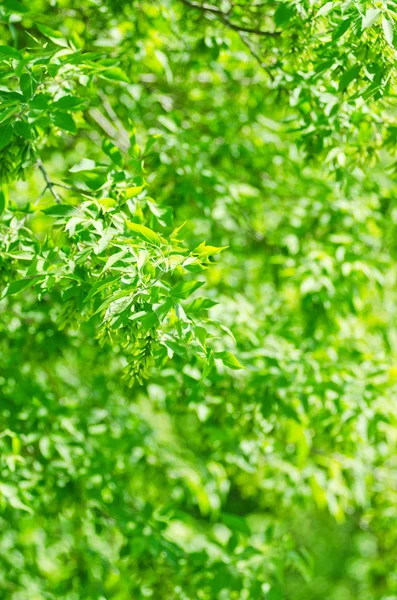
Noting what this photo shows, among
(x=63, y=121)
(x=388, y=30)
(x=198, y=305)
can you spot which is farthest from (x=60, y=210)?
(x=388, y=30)

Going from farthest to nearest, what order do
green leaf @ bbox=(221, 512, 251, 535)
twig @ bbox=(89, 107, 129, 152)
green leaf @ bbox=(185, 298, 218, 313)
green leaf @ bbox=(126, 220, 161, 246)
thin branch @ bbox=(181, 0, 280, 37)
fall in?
twig @ bbox=(89, 107, 129, 152) < green leaf @ bbox=(221, 512, 251, 535) < thin branch @ bbox=(181, 0, 280, 37) < green leaf @ bbox=(185, 298, 218, 313) < green leaf @ bbox=(126, 220, 161, 246)

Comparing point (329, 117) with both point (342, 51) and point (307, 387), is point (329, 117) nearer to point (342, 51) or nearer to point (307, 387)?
point (342, 51)

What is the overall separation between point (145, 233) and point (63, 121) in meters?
0.62

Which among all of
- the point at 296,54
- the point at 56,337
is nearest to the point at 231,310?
the point at 56,337

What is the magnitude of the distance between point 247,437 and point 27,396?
116cm

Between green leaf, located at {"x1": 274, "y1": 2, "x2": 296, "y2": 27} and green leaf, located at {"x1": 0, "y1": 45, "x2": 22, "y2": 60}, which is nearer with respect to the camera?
green leaf, located at {"x1": 0, "y1": 45, "x2": 22, "y2": 60}

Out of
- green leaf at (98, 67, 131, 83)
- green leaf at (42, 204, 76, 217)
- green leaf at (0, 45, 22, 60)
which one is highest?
green leaf at (0, 45, 22, 60)

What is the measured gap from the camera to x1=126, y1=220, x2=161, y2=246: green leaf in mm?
1925

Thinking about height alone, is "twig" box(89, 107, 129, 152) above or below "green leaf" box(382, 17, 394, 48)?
below

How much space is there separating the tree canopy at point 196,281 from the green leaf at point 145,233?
0.01m

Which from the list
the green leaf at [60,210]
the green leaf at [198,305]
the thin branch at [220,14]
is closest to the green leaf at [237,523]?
the green leaf at [198,305]

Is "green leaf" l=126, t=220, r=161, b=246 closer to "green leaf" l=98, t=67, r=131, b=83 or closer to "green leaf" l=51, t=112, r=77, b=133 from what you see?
"green leaf" l=51, t=112, r=77, b=133

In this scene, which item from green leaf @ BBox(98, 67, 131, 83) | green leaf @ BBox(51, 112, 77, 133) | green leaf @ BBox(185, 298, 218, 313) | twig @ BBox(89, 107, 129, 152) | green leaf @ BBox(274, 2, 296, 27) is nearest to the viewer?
green leaf @ BBox(185, 298, 218, 313)

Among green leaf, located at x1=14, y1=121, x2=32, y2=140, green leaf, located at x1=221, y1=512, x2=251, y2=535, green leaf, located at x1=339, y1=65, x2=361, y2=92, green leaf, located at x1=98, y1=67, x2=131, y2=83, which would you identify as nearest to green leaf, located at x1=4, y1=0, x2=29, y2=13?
green leaf, located at x1=98, y1=67, x2=131, y2=83
